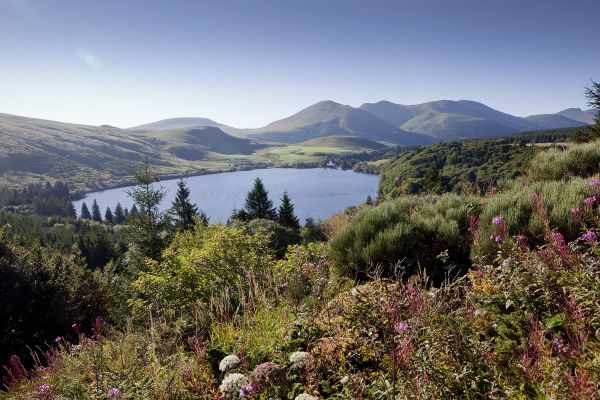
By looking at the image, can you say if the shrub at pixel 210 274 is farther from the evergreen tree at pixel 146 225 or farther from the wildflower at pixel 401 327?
the evergreen tree at pixel 146 225

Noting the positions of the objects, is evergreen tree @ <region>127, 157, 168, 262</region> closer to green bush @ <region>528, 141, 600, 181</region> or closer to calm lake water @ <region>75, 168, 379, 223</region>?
green bush @ <region>528, 141, 600, 181</region>

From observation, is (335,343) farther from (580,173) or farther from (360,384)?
(580,173)

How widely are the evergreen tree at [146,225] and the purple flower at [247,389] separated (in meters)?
20.6

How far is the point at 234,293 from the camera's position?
561cm

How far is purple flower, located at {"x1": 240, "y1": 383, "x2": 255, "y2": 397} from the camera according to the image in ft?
8.23

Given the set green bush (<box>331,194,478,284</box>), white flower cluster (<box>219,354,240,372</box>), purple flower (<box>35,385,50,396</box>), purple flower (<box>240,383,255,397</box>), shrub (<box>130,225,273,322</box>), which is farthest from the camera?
shrub (<box>130,225,273,322</box>)

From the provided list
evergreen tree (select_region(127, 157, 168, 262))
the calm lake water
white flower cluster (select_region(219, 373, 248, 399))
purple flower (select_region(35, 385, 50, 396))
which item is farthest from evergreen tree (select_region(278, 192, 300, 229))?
the calm lake water

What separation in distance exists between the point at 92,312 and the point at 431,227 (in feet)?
73.8

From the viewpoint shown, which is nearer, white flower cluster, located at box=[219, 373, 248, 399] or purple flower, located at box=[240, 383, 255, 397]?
purple flower, located at box=[240, 383, 255, 397]

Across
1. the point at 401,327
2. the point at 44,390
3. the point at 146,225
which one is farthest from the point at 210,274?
the point at 146,225

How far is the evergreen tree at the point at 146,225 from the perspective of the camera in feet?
74.3

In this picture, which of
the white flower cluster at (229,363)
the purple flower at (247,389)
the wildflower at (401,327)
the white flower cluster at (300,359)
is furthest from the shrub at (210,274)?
the wildflower at (401,327)

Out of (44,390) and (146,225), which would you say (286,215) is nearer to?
(146,225)

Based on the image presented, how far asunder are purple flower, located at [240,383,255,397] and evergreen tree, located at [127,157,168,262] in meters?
20.6
